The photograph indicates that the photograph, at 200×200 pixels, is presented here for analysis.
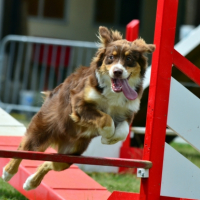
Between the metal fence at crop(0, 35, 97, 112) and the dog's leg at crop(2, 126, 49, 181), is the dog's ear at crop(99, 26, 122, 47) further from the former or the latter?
the metal fence at crop(0, 35, 97, 112)

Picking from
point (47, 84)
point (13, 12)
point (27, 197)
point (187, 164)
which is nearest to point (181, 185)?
point (187, 164)

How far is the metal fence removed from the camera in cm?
930

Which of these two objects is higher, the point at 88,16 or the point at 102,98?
the point at 88,16

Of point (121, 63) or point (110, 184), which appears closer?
point (121, 63)

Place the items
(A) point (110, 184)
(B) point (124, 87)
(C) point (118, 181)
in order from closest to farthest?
(B) point (124, 87), (A) point (110, 184), (C) point (118, 181)

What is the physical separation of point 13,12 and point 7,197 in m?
8.30

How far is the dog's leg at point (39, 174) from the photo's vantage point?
4.11 m

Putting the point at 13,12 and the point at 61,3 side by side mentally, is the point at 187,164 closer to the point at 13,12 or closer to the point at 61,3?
the point at 13,12

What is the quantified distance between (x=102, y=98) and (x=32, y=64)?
6.76 m

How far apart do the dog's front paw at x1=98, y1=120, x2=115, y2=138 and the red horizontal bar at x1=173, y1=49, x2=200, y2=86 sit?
2.20ft

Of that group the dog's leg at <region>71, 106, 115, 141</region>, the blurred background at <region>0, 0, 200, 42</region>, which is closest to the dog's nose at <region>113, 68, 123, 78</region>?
the dog's leg at <region>71, 106, 115, 141</region>

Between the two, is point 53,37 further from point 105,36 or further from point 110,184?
point 105,36

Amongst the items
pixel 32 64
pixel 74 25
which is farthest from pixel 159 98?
pixel 74 25

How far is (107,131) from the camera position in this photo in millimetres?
3502
